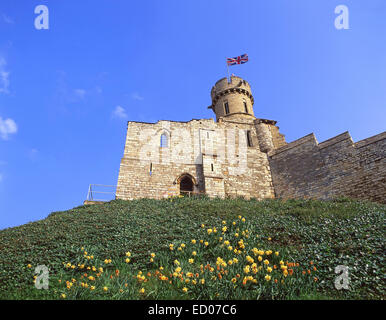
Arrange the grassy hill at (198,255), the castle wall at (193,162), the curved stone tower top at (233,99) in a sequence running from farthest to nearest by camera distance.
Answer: the curved stone tower top at (233,99) → the castle wall at (193,162) → the grassy hill at (198,255)

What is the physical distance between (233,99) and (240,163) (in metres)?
11.0

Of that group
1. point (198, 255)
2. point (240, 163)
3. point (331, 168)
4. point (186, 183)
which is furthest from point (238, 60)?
point (198, 255)

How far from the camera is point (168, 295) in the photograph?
4410 millimetres

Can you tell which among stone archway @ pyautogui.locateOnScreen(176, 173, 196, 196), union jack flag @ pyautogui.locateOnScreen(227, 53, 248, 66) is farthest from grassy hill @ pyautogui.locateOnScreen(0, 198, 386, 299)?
union jack flag @ pyautogui.locateOnScreen(227, 53, 248, 66)

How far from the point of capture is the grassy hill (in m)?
4.63

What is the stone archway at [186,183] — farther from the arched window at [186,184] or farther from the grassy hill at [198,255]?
the grassy hill at [198,255]

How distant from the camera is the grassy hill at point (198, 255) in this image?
4629 millimetres

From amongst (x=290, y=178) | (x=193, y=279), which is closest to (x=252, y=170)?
(x=290, y=178)

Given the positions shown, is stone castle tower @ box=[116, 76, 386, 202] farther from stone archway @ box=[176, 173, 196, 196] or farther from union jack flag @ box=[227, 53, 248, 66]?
union jack flag @ box=[227, 53, 248, 66]

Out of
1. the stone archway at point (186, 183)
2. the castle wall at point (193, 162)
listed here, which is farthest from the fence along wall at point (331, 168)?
the stone archway at point (186, 183)

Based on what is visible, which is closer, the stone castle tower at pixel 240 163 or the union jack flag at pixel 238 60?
the stone castle tower at pixel 240 163

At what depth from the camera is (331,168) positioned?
17531 mm

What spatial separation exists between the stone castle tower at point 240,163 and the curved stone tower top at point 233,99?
4030 mm

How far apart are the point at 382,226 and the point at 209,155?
13.5 m
